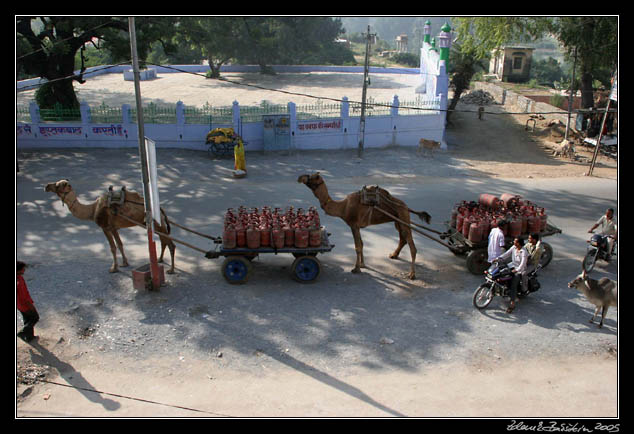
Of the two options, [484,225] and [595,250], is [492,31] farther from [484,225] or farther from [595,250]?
[484,225]

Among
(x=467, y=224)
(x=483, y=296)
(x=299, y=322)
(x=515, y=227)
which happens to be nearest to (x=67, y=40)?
(x=299, y=322)

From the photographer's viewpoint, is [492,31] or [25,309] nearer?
[25,309]

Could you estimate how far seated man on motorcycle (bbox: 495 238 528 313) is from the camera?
922 cm

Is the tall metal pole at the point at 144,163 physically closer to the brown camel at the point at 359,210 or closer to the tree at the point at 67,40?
the brown camel at the point at 359,210

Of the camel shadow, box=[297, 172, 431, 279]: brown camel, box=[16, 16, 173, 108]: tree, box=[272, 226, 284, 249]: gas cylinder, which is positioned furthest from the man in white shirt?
box=[16, 16, 173, 108]: tree

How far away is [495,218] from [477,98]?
29693 mm

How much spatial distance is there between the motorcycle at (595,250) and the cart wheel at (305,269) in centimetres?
554

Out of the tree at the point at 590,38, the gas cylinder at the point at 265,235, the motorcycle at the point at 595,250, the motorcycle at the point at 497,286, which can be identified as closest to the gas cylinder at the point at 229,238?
the gas cylinder at the point at 265,235

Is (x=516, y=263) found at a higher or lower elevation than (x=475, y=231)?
lower

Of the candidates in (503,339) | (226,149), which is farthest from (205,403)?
(226,149)

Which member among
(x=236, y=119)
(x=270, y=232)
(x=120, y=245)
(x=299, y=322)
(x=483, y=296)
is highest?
(x=236, y=119)

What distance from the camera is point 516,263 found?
30.7ft

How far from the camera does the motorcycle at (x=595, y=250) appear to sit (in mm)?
10898

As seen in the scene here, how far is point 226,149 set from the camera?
21.1 m
